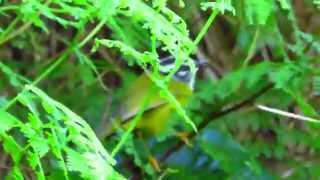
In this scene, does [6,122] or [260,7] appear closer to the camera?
[6,122]

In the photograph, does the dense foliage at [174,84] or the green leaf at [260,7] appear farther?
the green leaf at [260,7]

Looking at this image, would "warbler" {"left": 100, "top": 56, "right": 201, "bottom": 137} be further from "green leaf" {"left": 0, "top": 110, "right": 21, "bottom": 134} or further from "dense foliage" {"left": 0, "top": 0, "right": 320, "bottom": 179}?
"green leaf" {"left": 0, "top": 110, "right": 21, "bottom": 134}

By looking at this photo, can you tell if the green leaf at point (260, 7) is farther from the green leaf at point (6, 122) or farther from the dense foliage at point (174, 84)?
the green leaf at point (6, 122)

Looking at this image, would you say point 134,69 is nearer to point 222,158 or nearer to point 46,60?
point 46,60

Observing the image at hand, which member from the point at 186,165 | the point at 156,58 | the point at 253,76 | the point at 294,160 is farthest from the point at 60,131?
the point at 294,160

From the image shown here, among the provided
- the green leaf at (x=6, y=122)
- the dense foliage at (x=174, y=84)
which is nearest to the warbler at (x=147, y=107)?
the dense foliage at (x=174, y=84)

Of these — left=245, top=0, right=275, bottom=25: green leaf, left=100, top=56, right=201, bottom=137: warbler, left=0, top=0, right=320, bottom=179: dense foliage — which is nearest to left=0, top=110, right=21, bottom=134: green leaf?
left=0, top=0, right=320, bottom=179: dense foliage

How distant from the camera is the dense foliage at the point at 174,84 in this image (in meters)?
1.39

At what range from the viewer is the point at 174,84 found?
2.65 m

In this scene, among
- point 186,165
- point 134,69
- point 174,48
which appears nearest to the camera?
point 174,48

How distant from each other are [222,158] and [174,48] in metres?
1.10

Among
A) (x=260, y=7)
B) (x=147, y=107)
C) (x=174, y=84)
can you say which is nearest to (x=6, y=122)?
(x=260, y=7)

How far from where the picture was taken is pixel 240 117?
2727 mm

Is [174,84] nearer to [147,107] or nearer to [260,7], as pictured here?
[147,107]
